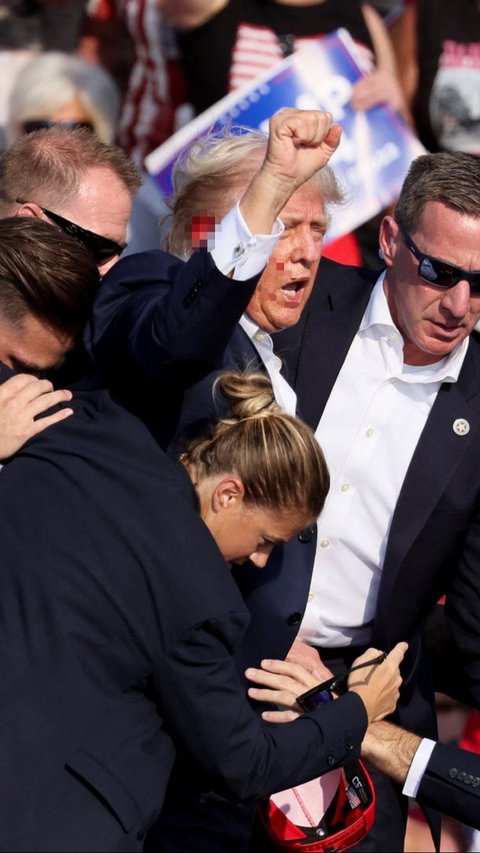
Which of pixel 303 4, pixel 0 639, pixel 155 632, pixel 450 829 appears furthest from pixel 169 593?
pixel 303 4

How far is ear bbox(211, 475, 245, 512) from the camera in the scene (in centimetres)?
265

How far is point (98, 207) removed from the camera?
3.39m

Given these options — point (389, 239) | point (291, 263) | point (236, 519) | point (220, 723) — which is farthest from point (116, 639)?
point (389, 239)

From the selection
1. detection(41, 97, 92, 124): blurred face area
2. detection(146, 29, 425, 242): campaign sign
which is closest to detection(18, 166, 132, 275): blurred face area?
detection(146, 29, 425, 242): campaign sign

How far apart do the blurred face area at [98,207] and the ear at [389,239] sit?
0.69 m

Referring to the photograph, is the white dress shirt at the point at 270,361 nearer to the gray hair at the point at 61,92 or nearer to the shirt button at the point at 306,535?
the shirt button at the point at 306,535

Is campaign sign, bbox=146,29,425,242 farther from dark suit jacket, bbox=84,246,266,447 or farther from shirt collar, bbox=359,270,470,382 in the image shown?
dark suit jacket, bbox=84,246,266,447

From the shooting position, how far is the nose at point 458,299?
3.42 metres

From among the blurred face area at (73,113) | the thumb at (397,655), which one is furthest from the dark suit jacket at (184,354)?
the blurred face area at (73,113)

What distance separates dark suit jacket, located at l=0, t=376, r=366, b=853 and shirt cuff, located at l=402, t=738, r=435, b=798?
831 millimetres

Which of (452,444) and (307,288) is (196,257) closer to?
(307,288)

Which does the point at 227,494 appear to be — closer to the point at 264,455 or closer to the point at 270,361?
the point at 264,455

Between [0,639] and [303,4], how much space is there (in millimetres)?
3099

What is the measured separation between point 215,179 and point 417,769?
1442 mm
